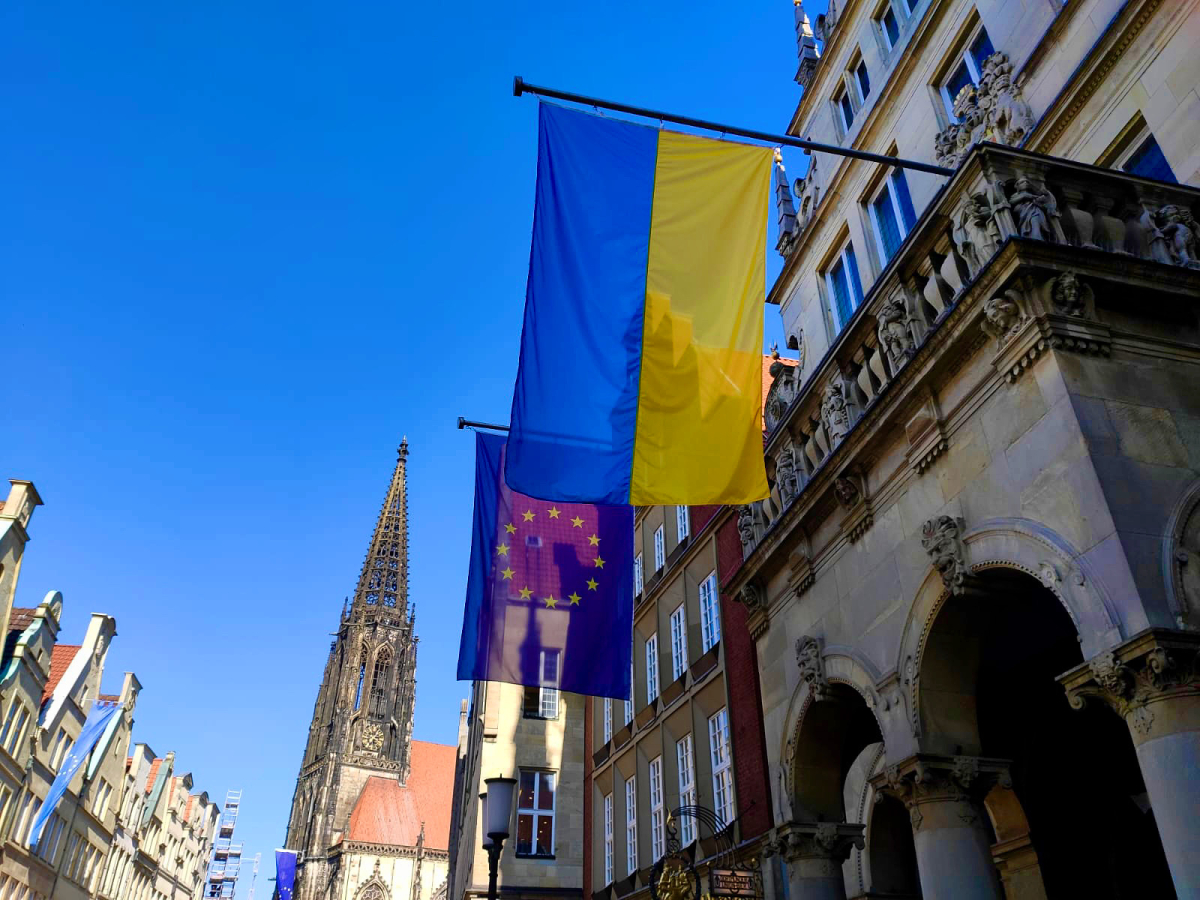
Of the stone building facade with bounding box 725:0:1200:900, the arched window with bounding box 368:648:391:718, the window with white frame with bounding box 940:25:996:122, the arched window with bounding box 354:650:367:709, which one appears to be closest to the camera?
the stone building facade with bounding box 725:0:1200:900

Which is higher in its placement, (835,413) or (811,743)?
(835,413)

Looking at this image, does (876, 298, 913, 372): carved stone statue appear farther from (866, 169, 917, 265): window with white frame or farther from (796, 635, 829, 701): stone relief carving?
(866, 169, 917, 265): window with white frame

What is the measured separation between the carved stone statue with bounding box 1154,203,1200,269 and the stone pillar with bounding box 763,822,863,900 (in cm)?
737

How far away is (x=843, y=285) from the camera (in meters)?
16.7

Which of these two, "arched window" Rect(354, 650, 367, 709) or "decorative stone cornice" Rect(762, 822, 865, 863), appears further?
"arched window" Rect(354, 650, 367, 709)

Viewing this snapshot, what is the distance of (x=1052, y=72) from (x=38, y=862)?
151 feet

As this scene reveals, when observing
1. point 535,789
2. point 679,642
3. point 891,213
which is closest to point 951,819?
point 891,213

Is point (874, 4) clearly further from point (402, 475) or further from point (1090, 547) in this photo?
point (402, 475)

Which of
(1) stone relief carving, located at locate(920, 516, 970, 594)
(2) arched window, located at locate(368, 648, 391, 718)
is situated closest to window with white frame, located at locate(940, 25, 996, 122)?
(1) stone relief carving, located at locate(920, 516, 970, 594)

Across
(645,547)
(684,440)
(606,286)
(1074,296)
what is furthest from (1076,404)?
(645,547)

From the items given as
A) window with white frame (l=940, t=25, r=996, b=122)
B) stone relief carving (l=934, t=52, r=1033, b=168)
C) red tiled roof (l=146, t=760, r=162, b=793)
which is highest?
red tiled roof (l=146, t=760, r=162, b=793)

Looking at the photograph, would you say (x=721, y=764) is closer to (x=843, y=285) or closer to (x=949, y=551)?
(x=843, y=285)

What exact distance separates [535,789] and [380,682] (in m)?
87.5

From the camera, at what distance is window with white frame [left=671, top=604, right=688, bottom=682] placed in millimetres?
22156
